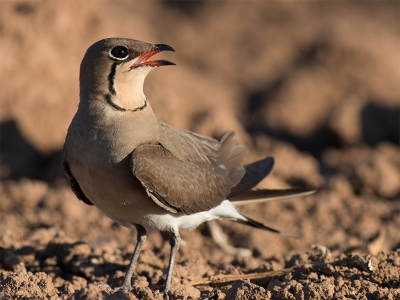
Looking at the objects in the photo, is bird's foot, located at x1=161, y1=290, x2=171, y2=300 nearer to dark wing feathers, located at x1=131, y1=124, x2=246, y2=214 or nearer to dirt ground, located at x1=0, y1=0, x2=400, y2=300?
dirt ground, located at x1=0, y1=0, x2=400, y2=300

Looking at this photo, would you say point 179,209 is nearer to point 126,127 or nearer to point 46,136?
point 126,127

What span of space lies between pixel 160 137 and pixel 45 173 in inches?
185

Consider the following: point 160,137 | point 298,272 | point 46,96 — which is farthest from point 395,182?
point 46,96

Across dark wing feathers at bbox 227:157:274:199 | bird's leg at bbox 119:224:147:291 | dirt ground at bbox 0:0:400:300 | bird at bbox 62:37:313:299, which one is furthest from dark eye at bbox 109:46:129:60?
dirt ground at bbox 0:0:400:300

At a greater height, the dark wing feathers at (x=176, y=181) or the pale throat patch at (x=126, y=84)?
the pale throat patch at (x=126, y=84)

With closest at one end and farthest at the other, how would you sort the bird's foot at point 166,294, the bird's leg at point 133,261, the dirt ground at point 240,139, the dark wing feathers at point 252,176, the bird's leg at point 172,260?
the bird's foot at point 166,294, the bird's leg at point 172,260, the bird's leg at point 133,261, the dirt ground at point 240,139, the dark wing feathers at point 252,176

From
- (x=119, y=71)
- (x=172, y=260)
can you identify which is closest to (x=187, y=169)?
(x=172, y=260)

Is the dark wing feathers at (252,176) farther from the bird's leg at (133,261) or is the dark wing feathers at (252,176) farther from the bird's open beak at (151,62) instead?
the bird's open beak at (151,62)

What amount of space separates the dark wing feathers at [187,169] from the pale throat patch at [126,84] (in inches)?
16.4

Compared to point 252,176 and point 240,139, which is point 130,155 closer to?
point 252,176

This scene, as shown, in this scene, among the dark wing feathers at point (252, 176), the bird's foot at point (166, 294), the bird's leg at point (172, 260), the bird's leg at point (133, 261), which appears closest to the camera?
the bird's foot at point (166, 294)

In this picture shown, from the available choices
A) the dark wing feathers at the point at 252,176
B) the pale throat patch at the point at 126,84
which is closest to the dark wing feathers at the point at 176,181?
the dark wing feathers at the point at 252,176

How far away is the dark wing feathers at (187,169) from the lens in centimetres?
538

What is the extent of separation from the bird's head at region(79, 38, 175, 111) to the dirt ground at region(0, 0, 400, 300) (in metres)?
1.57
